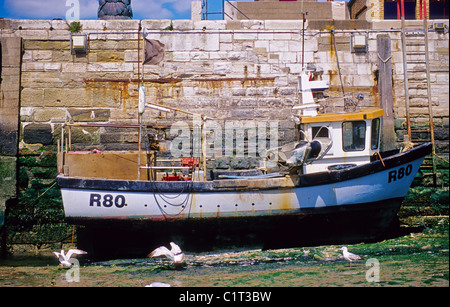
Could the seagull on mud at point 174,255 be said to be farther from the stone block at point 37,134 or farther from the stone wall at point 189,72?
the stone block at point 37,134

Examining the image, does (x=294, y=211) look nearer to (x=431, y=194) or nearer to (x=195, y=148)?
(x=195, y=148)

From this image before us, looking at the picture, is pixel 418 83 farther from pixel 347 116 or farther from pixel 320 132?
pixel 320 132

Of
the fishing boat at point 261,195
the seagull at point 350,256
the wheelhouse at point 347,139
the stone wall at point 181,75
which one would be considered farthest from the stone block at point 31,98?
the seagull at point 350,256

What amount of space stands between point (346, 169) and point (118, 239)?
3859mm

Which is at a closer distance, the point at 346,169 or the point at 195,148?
the point at 346,169

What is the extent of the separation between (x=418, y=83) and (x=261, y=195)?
14.5 ft

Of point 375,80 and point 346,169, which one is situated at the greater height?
point 375,80

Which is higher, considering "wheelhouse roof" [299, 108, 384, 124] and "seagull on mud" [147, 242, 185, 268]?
"wheelhouse roof" [299, 108, 384, 124]

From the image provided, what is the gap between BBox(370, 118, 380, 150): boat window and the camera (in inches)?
329

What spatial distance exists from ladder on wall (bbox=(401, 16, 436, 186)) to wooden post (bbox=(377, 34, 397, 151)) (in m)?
0.31

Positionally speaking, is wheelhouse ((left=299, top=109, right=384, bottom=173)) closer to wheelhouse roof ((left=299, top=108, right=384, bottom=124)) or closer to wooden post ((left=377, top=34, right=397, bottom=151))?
wheelhouse roof ((left=299, top=108, right=384, bottom=124))

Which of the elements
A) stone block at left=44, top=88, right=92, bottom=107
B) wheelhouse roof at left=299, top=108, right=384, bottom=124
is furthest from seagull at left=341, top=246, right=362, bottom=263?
stone block at left=44, top=88, right=92, bottom=107

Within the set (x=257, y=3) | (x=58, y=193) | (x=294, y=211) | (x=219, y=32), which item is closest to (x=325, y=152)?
(x=294, y=211)

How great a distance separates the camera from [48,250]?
913cm
